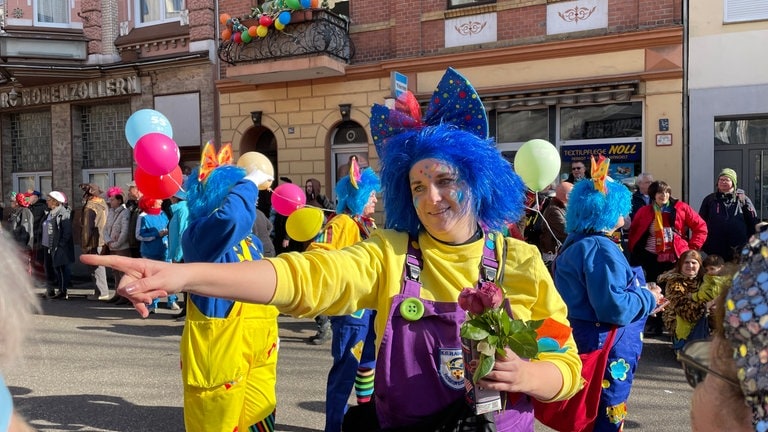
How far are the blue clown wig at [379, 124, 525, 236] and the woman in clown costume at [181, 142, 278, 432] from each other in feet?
3.08

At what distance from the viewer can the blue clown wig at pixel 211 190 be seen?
3123mm

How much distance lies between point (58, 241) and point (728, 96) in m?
11.4

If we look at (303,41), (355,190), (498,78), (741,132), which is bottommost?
(355,190)

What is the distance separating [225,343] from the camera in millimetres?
2893

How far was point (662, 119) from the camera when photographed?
387 inches

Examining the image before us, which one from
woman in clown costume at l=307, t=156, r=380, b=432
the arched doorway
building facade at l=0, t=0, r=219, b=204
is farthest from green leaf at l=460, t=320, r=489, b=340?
building facade at l=0, t=0, r=219, b=204

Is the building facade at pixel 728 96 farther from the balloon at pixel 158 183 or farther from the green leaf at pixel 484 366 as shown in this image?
the green leaf at pixel 484 366

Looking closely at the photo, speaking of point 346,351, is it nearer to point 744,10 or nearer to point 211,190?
point 211,190

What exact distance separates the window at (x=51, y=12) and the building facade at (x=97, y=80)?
3 cm

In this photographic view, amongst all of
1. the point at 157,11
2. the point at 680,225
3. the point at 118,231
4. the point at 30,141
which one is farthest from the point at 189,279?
the point at 30,141

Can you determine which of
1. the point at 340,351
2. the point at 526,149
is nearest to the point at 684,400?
the point at 526,149

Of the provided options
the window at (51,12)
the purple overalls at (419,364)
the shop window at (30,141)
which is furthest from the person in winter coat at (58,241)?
the purple overalls at (419,364)

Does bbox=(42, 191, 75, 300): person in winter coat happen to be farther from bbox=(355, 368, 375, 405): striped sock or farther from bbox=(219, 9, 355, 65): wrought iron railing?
bbox=(355, 368, 375, 405): striped sock

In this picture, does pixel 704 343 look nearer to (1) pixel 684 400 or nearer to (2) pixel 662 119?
(1) pixel 684 400
